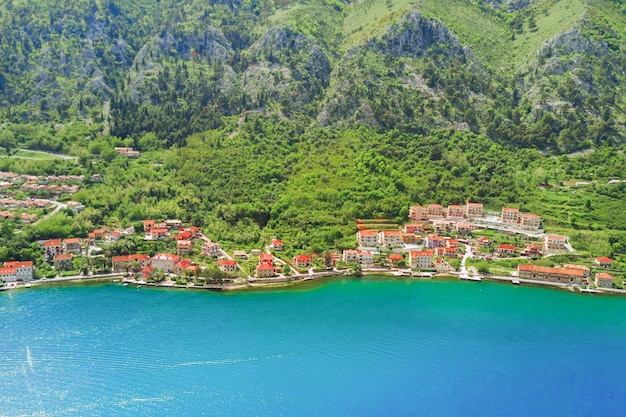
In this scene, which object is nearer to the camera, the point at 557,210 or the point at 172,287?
the point at 172,287

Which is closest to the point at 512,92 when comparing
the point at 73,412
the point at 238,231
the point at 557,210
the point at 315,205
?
the point at 557,210

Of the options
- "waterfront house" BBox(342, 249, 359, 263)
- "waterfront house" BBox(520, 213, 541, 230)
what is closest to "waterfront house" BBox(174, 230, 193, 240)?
"waterfront house" BBox(342, 249, 359, 263)

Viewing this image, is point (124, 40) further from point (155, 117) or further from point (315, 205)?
Answer: point (315, 205)

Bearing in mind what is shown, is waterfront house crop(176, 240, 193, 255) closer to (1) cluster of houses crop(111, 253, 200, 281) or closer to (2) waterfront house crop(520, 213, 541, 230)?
(1) cluster of houses crop(111, 253, 200, 281)

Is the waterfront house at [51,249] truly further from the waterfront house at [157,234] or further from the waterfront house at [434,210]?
the waterfront house at [434,210]

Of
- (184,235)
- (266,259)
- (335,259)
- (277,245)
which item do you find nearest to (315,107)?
(277,245)

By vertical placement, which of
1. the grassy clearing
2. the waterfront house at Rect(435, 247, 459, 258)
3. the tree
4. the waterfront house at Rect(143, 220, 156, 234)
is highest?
the tree

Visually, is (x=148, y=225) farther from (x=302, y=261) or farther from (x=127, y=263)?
→ (x=302, y=261)
